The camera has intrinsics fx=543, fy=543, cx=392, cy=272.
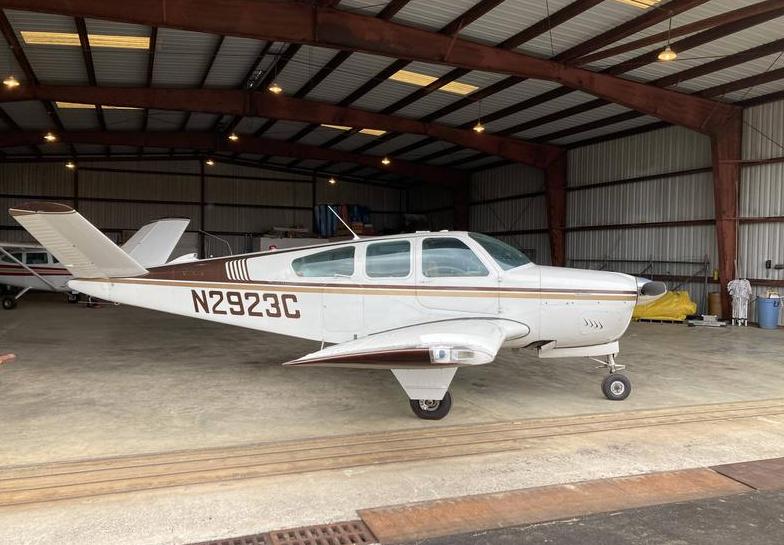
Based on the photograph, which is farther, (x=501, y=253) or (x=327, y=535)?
(x=501, y=253)

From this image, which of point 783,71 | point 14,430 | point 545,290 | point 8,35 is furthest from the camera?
point 783,71

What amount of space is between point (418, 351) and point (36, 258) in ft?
59.3

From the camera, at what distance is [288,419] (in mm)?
5633

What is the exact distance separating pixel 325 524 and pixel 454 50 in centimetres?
1076

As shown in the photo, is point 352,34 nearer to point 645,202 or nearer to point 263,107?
point 263,107

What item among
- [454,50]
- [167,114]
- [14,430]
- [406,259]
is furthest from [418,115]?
[14,430]

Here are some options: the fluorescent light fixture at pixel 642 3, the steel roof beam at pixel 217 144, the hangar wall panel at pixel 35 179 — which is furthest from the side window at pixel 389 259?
the hangar wall panel at pixel 35 179

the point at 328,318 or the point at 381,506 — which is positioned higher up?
the point at 328,318

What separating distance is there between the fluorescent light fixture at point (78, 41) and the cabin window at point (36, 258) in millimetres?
7951

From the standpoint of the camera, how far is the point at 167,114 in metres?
20.8

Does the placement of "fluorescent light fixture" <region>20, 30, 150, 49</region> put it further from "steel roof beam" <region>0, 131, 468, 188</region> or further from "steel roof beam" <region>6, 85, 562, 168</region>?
"steel roof beam" <region>0, 131, 468, 188</region>

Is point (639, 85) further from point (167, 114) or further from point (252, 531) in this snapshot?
point (167, 114)

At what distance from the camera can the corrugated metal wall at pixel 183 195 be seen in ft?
89.2

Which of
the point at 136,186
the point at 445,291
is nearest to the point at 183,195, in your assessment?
the point at 136,186
